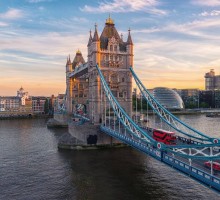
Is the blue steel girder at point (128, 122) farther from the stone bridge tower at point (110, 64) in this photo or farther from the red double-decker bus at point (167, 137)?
the stone bridge tower at point (110, 64)

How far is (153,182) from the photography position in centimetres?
4122

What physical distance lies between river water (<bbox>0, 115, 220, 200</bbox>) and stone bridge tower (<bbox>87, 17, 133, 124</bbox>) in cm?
1507

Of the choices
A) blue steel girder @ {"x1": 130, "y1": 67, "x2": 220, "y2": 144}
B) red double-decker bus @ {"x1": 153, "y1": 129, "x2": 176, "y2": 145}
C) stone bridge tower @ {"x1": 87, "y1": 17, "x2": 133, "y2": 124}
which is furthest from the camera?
stone bridge tower @ {"x1": 87, "y1": 17, "x2": 133, "y2": 124}

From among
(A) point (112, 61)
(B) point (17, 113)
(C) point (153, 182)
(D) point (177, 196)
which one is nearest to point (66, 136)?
(A) point (112, 61)

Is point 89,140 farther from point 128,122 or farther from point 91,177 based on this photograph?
point 91,177

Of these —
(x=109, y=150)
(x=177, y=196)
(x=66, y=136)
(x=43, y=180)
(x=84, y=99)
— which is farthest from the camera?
(x=84, y=99)

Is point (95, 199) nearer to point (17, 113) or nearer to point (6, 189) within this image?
point (6, 189)

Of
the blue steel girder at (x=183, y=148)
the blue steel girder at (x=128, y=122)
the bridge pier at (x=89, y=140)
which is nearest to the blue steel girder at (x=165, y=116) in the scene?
the blue steel girder at (x=183, y=148)

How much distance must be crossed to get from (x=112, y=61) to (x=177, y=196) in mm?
42858

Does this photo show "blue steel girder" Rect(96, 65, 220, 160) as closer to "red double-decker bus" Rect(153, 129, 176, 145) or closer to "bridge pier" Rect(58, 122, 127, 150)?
"red double-decker bus" Rect(153, 129, 176, 145)

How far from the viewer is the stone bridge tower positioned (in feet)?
231

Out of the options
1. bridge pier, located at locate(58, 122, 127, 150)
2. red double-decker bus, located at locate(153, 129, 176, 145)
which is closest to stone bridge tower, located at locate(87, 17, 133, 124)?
bridge pier, located at locate(58, 122, 127, 150)

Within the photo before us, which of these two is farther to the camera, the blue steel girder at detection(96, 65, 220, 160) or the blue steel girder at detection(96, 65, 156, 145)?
the blue steel girder at detection(96, 65, 156, 145)

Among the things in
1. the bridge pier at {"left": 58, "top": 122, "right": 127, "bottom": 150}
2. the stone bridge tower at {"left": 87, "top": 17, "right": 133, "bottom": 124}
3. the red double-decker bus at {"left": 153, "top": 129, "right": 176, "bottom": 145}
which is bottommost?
the bridge pier at {"left": 58, "top": 122, "right": 127, "bottom": 150}
